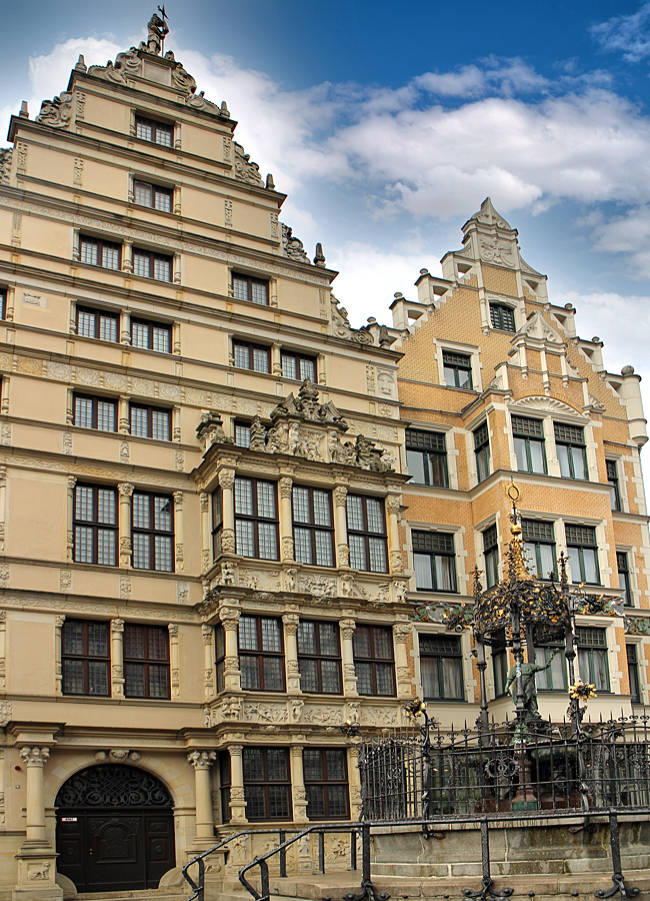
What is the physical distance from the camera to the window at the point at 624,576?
33719 millimetres

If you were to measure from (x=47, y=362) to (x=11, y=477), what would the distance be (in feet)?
11.5

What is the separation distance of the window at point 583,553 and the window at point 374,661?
6.86 meters

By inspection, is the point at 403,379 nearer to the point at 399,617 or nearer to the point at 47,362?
the point at 399,617

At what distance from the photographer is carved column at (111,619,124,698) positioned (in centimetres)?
2502

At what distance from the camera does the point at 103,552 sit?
86.8 ft

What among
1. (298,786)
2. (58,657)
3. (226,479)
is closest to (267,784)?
(298,786)

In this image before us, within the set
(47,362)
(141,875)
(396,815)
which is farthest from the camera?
(47,362)

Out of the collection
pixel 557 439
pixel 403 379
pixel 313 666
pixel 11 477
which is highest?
pixel 403 379

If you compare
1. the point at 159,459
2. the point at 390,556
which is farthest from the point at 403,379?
the point at 159,459

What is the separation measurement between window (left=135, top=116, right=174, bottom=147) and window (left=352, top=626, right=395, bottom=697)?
53.7ft

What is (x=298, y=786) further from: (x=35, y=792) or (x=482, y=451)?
(x=482, y=451)

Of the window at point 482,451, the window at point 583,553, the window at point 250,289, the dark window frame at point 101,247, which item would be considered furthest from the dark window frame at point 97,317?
the window at point 583,553

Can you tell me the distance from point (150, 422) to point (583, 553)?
45.4 feet

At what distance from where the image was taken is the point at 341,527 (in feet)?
92.8
